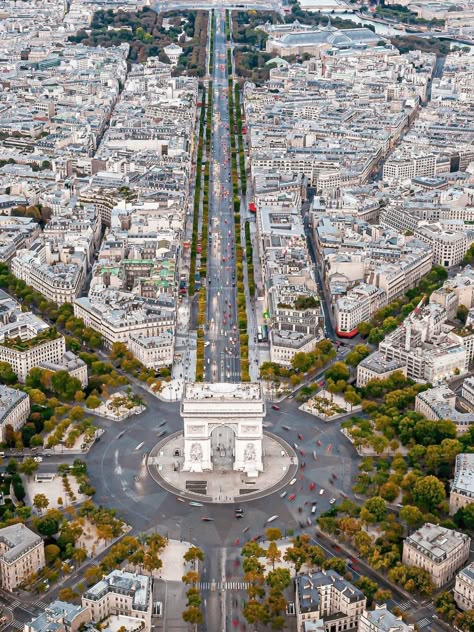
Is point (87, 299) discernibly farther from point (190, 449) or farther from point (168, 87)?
point (168, 87)

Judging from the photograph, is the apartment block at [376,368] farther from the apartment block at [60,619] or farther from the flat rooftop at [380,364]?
the apartment block at [60,619]

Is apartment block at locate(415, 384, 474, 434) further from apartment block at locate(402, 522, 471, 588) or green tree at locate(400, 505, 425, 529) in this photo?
apartment block at locate(402, 522, 471, 588)

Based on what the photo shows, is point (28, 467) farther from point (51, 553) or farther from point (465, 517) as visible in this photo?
point (465, 517)

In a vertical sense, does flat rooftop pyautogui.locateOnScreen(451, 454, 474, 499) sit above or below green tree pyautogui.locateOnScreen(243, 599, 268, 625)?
above

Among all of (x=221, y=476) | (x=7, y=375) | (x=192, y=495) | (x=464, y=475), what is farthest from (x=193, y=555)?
(x=7, y=375)

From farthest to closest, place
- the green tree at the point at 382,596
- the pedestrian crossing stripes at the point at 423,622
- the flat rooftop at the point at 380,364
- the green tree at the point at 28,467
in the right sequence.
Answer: the flat rooftop at the point at 380,364
the green tree at the point at 28,467
the green tree at the point at 382,596
the pedestrian crossing stripes at the point at 423,622

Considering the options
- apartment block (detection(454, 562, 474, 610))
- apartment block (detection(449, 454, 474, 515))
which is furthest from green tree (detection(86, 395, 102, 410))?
apartment block (detection(454, 562, 474, 610))

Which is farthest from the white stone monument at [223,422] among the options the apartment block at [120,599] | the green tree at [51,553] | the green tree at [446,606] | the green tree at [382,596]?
the green tree at [446,606]
